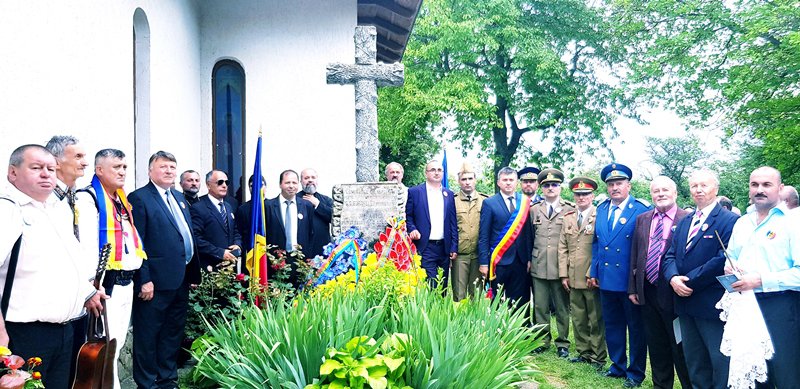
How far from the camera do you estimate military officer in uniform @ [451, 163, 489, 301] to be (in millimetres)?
7516

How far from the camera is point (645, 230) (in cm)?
566

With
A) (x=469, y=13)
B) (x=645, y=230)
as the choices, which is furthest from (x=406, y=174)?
(x=645, y=230)

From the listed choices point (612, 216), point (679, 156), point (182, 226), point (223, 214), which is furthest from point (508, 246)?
point (679, 156)

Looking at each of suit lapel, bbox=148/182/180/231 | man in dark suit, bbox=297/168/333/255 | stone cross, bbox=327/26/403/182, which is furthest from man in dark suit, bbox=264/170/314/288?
suit lapel, bbox=148/182/180/231

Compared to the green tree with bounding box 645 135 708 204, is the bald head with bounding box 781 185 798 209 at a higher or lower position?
lower

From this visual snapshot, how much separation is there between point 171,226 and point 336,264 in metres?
1.78

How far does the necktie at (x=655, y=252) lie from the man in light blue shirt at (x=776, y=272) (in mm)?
909

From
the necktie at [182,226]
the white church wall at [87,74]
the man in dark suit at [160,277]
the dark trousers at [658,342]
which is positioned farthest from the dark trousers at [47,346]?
the dark trousers at [658,342]

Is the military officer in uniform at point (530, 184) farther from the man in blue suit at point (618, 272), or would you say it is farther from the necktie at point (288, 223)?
the necktie at point (288, 223)

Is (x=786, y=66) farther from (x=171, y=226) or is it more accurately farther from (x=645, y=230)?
(x=171, y=226)

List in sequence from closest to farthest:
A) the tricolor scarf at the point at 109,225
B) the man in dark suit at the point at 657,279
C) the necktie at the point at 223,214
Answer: the tricolor scarf at the point at 109,225, the man in dark suit at the point at 657,279, the necktie at the point at 223,214

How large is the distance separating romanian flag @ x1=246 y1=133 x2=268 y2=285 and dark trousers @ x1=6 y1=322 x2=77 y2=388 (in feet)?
7.75

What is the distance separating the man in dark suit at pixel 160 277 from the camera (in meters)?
4.90

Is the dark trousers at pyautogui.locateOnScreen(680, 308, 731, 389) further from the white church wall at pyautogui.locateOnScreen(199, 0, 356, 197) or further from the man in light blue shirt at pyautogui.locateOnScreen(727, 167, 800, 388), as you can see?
the white church wall at pyautogui.locateOnScreen(199, 0, 356, 197)
